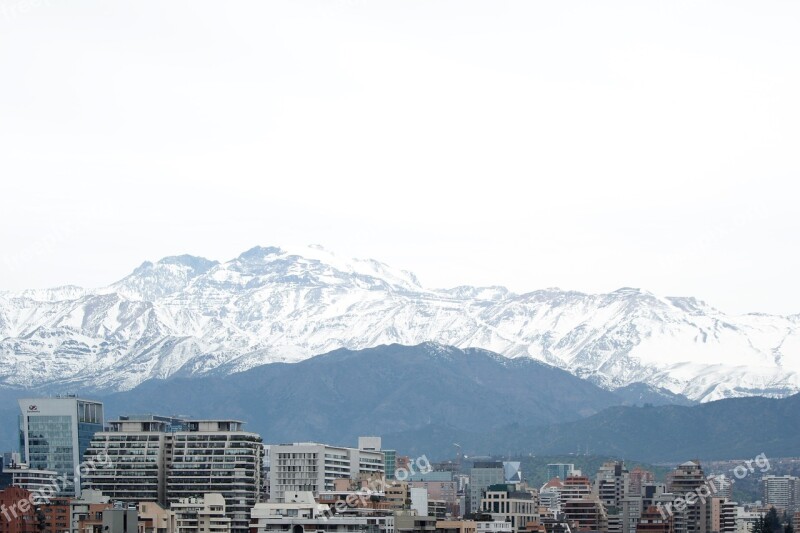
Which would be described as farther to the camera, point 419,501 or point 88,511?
point 419,501

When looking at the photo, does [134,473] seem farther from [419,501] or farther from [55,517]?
[419,501]

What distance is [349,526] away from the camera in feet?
453

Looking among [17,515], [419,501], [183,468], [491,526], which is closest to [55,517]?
[17,515]

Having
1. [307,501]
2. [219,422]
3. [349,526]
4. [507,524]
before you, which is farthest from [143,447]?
[349,526]

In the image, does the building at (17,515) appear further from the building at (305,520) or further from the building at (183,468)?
the building at (305,520)

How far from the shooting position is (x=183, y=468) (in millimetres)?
195125

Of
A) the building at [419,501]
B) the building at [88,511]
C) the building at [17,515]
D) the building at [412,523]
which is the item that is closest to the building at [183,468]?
the building at [88,511]

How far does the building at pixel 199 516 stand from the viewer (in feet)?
557

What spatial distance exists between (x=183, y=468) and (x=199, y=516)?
23.5 meters

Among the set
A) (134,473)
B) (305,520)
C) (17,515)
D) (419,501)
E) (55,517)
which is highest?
(134,473)

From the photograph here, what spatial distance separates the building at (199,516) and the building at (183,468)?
1090 cm

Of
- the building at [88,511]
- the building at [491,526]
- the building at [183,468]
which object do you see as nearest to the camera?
the building at [88,511]

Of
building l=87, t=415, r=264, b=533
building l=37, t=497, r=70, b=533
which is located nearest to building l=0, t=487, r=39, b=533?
building l=37, t=497, r=70, b=533

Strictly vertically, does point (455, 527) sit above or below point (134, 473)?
below
